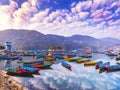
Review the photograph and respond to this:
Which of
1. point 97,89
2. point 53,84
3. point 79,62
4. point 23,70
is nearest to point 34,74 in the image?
point 23,70

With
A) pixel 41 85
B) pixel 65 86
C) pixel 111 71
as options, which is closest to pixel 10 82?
pixel 41 85

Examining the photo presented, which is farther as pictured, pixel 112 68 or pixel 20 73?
pixel 112 68

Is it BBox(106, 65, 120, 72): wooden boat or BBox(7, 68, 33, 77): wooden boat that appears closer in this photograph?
BBox(7, 68, 33, 77): wooden boat

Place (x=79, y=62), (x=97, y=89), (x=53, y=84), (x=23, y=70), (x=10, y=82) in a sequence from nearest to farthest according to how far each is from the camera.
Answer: (x=10, y=82) < (x=97, y=89) < (x=53, y=84) < (x=23, y=70) < (x=79, y=62)

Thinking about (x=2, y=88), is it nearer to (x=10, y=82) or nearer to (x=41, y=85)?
(x=10, y=82)

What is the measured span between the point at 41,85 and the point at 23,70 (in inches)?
443

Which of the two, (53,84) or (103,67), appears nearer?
(53,84)

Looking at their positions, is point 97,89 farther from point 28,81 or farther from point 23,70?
point 23,70

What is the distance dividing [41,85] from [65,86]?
4602 millimetres

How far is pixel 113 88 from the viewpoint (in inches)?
1344

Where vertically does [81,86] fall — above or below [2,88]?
below

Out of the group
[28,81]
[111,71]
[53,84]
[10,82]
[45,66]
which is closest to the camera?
[10,82]

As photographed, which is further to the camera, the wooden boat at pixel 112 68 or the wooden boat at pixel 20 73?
the wooden boat at pixel 112 68

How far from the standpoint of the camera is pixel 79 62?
257 feet
